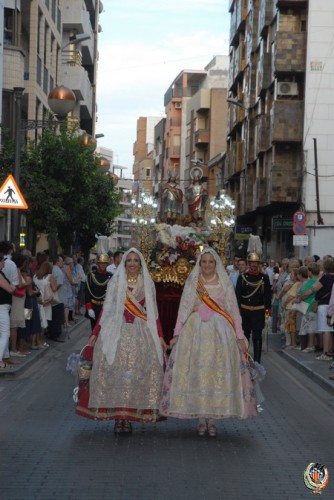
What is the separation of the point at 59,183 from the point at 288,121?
20.0m

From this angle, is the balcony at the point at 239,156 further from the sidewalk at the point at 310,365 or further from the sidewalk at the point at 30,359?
the sidewalk at the point at 310,365

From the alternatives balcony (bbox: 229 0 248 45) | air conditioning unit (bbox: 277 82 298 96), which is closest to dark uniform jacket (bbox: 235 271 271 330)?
air conditioning unit (bbox: 277 82 298 96)

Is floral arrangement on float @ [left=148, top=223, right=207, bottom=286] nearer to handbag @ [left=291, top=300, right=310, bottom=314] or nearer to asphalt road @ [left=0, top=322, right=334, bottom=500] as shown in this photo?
handbag @ [left=291, top=300, right=310, bottom=314]

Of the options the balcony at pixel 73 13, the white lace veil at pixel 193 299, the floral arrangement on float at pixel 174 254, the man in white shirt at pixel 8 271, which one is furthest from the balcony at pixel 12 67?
the white lace veil at pixel 193 299

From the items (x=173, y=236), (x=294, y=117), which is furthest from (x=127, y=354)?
(x=294, y=117)

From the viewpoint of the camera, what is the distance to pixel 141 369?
10.8 metres

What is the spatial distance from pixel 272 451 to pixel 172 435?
122cm

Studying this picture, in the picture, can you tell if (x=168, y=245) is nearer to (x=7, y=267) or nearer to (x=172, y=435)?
(x=7, y=267)

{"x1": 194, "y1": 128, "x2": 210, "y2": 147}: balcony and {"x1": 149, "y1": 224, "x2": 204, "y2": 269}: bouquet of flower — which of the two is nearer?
{"x1": 149, "y1": 224, "x2": 204, "y2": 269}: bouquet of flower

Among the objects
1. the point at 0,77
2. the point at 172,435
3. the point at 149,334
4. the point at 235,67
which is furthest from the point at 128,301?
the point at 235,67

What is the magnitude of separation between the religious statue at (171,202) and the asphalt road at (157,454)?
1137 cm

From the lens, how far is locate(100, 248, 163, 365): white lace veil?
35.4 feet

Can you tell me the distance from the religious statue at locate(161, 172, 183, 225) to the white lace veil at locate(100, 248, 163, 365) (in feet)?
45.3

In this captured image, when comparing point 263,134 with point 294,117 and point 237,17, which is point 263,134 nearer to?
point 294,117
